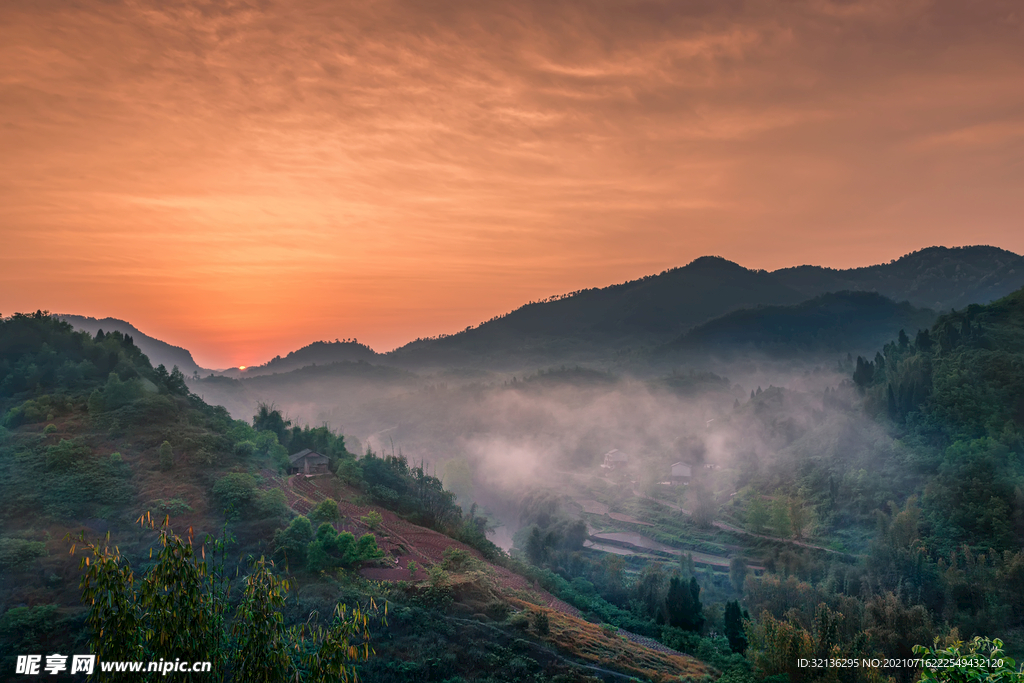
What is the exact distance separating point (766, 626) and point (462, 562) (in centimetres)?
1686

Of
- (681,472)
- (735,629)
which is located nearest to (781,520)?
(681,472)

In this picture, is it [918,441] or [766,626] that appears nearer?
[766,626]

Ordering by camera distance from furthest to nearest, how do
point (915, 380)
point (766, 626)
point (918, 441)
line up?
point (915, 380)
point (918, 441)
point (766, 626)

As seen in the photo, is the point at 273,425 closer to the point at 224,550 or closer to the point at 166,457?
the point at 166,457

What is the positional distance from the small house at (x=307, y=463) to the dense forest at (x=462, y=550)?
1.11 m

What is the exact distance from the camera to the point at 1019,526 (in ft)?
169

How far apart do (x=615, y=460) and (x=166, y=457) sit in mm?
99065

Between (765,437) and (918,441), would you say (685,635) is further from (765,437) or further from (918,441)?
(765,437)

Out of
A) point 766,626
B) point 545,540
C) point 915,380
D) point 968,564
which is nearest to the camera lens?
point 766,626

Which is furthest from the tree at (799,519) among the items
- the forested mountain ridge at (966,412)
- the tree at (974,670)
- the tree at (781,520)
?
the tree at (974,670)

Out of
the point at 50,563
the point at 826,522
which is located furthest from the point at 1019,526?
the point at 50,563

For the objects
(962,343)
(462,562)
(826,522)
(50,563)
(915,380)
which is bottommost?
(826,522)

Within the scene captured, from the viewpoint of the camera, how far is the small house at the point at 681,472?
3981 inches

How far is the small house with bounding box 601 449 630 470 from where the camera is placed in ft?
398
